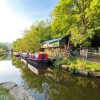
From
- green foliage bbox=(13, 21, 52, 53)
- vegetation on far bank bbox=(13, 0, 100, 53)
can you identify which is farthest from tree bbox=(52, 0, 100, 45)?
green foliage bbox=(13, 21, 52, 53)

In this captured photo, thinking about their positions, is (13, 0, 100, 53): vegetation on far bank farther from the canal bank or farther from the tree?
the canal bank

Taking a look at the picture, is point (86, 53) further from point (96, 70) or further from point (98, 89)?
point (98, 89)

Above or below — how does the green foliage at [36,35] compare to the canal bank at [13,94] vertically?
above

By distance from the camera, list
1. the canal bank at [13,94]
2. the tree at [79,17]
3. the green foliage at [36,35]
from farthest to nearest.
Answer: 1. the green foliage at [36,35]
2. the tree at [79,17]
3. the canal bank at [13,94]

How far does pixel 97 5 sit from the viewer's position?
3456cm

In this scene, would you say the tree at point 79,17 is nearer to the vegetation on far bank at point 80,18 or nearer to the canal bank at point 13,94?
the vegetation on far bank at point 80,18

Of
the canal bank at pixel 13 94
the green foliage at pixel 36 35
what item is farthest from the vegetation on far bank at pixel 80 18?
the canal bank at pixel 13 94

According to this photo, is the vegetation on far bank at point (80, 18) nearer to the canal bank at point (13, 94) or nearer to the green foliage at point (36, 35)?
the green foliage at point (36, 35)

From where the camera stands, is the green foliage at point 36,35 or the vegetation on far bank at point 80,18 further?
the green foliage at point 36,35

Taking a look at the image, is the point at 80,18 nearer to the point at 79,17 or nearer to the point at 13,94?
the point at 79,17

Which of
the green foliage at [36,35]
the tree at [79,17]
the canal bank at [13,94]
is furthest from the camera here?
the green foliage at [36,35]

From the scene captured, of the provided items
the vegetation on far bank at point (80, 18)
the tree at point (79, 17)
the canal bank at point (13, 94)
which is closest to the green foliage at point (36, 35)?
the vegetation on far bank at point (80, 18)

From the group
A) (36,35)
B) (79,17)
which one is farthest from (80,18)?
(36,35)

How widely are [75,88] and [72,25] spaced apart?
79.6ft
